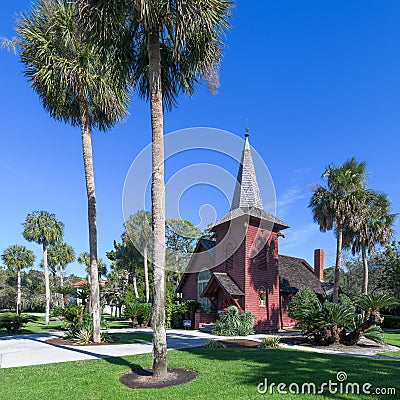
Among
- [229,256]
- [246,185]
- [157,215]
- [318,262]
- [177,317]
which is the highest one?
[246,185]

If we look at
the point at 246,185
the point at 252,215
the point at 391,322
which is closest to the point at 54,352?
the point at 252,215

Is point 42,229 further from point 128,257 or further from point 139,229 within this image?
point 128,257

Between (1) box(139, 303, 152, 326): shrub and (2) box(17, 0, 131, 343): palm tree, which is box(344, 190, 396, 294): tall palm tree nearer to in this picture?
(1) box(139, 303, 152, 326): shrub

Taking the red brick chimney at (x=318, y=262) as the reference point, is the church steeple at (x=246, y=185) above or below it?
above

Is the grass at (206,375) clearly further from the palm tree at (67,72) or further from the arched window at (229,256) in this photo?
the arched window at (229,256)

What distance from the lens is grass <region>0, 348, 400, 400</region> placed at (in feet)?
21.7

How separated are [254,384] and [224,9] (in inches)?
338

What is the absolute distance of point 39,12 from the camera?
45.6 feet

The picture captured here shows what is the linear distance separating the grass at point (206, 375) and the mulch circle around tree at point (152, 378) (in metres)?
0.21

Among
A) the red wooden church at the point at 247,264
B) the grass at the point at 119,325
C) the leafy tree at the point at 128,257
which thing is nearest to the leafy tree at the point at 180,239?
the leafy tree at the point at 128,257

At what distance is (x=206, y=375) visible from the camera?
26.0ft

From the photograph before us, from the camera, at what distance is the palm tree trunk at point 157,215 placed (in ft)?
25.7

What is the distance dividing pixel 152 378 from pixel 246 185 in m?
17.3

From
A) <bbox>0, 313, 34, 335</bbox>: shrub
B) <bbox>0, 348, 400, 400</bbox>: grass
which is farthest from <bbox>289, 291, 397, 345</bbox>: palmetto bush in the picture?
<bbox>0, 313, 34, 335</bbox>: shrub
